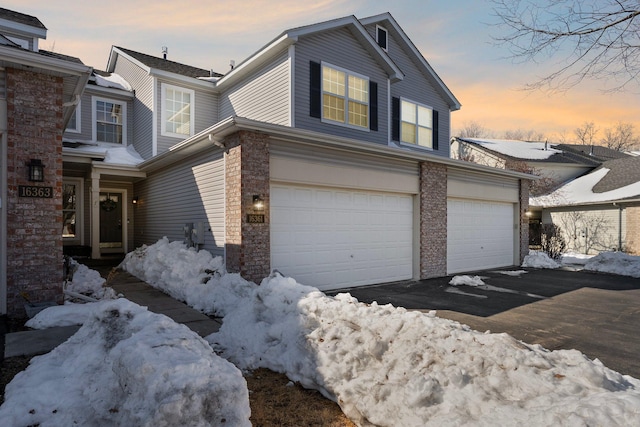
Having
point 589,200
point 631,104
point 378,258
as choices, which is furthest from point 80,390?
point 589,200

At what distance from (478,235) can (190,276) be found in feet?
32.0

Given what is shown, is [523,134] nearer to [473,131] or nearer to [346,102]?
[473,131]

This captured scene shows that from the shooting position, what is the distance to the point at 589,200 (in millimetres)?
19750

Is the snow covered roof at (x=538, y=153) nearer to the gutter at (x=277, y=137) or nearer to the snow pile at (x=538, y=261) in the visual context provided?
the snow pile at (x=538, y=261)

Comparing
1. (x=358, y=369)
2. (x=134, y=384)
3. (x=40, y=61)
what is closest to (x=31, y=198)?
(x=40, y=61)

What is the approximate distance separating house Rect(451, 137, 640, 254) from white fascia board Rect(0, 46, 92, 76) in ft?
55.5

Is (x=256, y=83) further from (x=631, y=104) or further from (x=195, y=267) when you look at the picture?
(x=631, y=104)

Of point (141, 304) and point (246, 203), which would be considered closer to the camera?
point (141, 304)

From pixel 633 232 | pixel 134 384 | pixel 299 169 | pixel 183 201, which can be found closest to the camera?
pixel 134 384

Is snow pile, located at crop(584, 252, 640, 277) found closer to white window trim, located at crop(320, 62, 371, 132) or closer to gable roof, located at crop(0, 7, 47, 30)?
white window trim, located at crop(320, 62, 371, 132)

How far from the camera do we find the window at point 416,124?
1405 cm

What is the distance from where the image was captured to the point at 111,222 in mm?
13914

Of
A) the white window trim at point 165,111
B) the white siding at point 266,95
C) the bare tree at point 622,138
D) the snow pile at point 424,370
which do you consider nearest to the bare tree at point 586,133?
the bare tree at point 622,138

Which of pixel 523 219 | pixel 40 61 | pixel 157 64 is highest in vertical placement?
pixel 157 64
